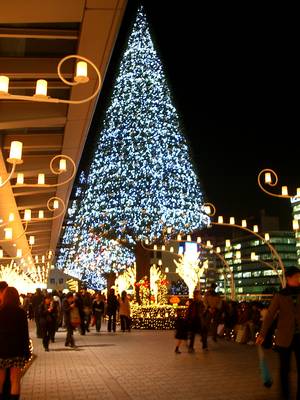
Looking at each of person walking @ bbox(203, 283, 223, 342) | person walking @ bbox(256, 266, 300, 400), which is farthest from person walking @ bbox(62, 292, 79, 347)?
person walking @ bbox(256, 266, 300, 400)

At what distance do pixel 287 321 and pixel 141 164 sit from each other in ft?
106

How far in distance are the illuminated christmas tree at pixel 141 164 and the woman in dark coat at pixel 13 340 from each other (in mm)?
30554

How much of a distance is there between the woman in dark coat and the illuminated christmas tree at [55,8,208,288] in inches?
1203

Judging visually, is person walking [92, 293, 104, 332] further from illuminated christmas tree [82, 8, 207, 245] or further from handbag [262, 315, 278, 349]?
handbag [262, 315, 278, 349]

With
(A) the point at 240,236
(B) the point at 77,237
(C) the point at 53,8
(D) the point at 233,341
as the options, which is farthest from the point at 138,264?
(A) the point at 240,236

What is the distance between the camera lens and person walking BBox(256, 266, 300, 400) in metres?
6.02

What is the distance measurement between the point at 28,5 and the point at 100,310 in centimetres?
1719

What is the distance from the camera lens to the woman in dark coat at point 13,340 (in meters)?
5.91

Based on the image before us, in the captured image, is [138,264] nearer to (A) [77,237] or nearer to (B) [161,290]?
(B) [161,290]

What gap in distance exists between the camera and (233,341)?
16.8m

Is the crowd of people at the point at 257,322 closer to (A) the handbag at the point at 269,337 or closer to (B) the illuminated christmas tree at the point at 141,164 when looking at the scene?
(A) the handbag at the point at 269,337

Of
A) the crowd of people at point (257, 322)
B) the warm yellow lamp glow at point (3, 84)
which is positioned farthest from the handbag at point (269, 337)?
the warm yellow lamp glow at point (3, 84)

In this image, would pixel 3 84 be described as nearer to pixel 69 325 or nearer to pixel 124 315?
pixel 69 325

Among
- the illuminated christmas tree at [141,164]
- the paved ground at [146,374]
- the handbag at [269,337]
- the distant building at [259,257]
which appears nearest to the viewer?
the handbag at [269,337]
